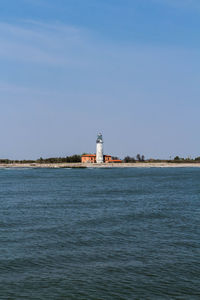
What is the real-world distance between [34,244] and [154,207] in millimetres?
19845

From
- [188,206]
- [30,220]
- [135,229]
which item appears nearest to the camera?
[135,229]

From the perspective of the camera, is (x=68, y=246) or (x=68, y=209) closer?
(x=68, y=246)

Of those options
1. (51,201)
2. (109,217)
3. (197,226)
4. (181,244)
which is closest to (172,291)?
(181,244)

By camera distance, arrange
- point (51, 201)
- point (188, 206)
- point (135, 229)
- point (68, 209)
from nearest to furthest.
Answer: point (135, 229) < point (68, 209) < point (188, 206) < point (51, 201)

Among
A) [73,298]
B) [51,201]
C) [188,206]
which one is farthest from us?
[51,201]

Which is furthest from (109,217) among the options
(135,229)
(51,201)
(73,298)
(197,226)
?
(73,298)

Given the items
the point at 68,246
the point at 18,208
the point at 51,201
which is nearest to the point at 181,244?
the point at 68,246

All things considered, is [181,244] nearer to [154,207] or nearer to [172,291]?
[172,291]

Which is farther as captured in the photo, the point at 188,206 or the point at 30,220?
the point at 188,206

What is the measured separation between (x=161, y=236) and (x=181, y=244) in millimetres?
2460

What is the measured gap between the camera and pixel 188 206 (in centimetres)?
4019

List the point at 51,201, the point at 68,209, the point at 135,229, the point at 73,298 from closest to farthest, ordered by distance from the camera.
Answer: the point at 73,298 → the point at 135,229 → the point at 68,209 → the point at 51,201

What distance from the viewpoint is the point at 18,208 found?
38281 millimetres

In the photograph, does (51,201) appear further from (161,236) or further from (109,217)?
(161,236)
